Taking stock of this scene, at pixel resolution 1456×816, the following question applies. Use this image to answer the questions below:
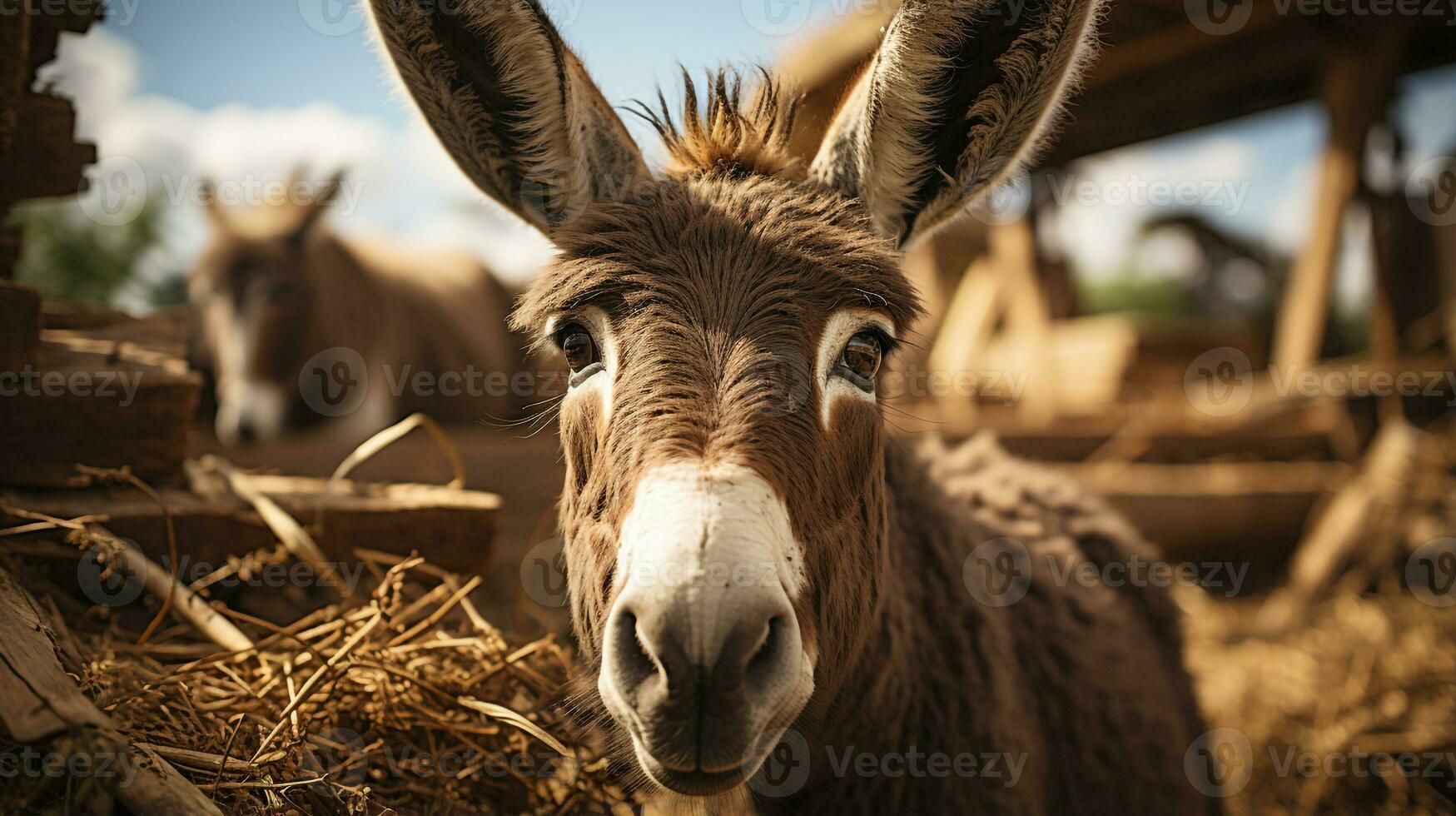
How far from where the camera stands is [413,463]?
435 centimetres

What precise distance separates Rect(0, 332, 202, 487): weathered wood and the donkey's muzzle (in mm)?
1846

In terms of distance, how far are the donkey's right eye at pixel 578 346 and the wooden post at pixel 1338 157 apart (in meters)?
6.57

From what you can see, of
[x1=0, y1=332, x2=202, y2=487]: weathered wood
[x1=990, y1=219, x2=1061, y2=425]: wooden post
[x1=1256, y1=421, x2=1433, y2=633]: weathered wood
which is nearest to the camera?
[x1=0, y1=332, x2=202, y2=487]: weathered wood

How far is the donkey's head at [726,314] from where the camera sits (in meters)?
1.32

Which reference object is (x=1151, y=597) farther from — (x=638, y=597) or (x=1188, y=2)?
(x=1188, y=2)

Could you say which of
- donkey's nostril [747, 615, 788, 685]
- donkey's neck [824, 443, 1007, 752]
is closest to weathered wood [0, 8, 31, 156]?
donkey's nostril [747, 615, 788, 685]

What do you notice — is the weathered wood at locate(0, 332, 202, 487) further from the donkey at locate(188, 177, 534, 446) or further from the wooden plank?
the donkey at locate(188, 177, 534, 446)

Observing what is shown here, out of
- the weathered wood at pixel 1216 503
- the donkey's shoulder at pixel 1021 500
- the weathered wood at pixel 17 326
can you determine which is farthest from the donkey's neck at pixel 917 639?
the weathered wood at pixel 1216 503

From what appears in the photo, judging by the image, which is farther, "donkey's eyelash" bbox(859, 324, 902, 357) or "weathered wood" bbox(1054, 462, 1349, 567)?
"weathered wood" bbox(1054, 462, 1349, 567)

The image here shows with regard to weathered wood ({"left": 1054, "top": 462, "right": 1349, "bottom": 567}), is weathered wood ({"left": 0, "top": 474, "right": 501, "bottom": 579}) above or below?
above

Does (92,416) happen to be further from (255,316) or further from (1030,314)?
(1030,314)

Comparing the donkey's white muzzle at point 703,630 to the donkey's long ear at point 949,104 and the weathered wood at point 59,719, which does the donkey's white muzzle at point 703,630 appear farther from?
the donkey's long ear at point 949,104

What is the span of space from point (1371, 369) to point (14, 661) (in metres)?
7.68

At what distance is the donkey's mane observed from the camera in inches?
83.4
